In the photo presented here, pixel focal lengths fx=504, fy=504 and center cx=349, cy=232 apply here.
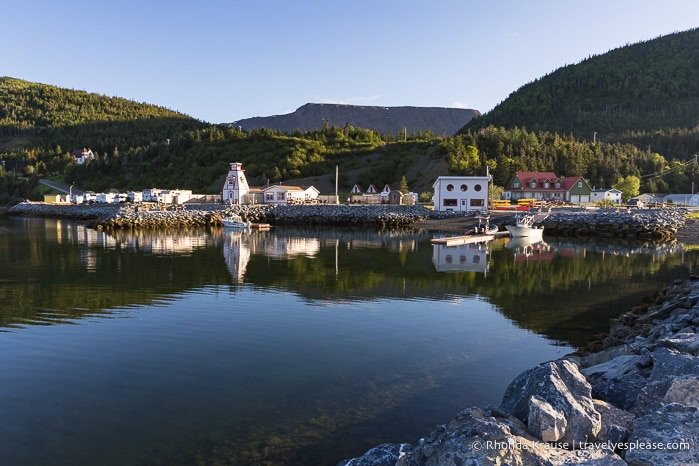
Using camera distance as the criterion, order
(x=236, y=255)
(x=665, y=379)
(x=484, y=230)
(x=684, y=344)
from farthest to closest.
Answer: (x=484, y=230)
(x=236, y=255)
(x=684, y=344)
(x=665, y=379)

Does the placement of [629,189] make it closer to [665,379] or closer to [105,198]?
[665,379]

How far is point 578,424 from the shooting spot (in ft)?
19.5

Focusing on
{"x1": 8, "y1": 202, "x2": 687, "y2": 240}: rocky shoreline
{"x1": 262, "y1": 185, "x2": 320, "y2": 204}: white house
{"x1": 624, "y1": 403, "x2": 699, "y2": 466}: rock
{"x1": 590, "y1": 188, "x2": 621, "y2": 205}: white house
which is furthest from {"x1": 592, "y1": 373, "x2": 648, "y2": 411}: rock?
{"x1": 590, "y1": 188, "x2": 621, "y2": 205}: white house

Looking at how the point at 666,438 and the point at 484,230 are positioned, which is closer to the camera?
the point at 666,438

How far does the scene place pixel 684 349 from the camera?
866 cm

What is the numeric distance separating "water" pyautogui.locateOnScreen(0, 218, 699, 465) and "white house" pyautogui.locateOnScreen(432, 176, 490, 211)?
3405 centimetres

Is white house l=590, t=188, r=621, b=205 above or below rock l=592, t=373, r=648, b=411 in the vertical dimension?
above

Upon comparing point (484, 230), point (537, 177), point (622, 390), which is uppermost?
point (537, 177)

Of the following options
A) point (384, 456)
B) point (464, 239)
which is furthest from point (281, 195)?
point (384, 456)

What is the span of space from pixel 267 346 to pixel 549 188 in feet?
259

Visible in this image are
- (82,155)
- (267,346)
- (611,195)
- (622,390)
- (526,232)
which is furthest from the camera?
(82,155)

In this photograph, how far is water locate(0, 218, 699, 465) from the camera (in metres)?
8.77

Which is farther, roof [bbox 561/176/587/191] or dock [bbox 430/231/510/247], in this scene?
roof [bbox 561/176/587/191]

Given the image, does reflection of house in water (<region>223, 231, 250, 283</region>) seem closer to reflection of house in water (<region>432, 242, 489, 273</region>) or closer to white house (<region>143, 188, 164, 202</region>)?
reflection of house in water (<region>432, 242, 489, 273</region>)
